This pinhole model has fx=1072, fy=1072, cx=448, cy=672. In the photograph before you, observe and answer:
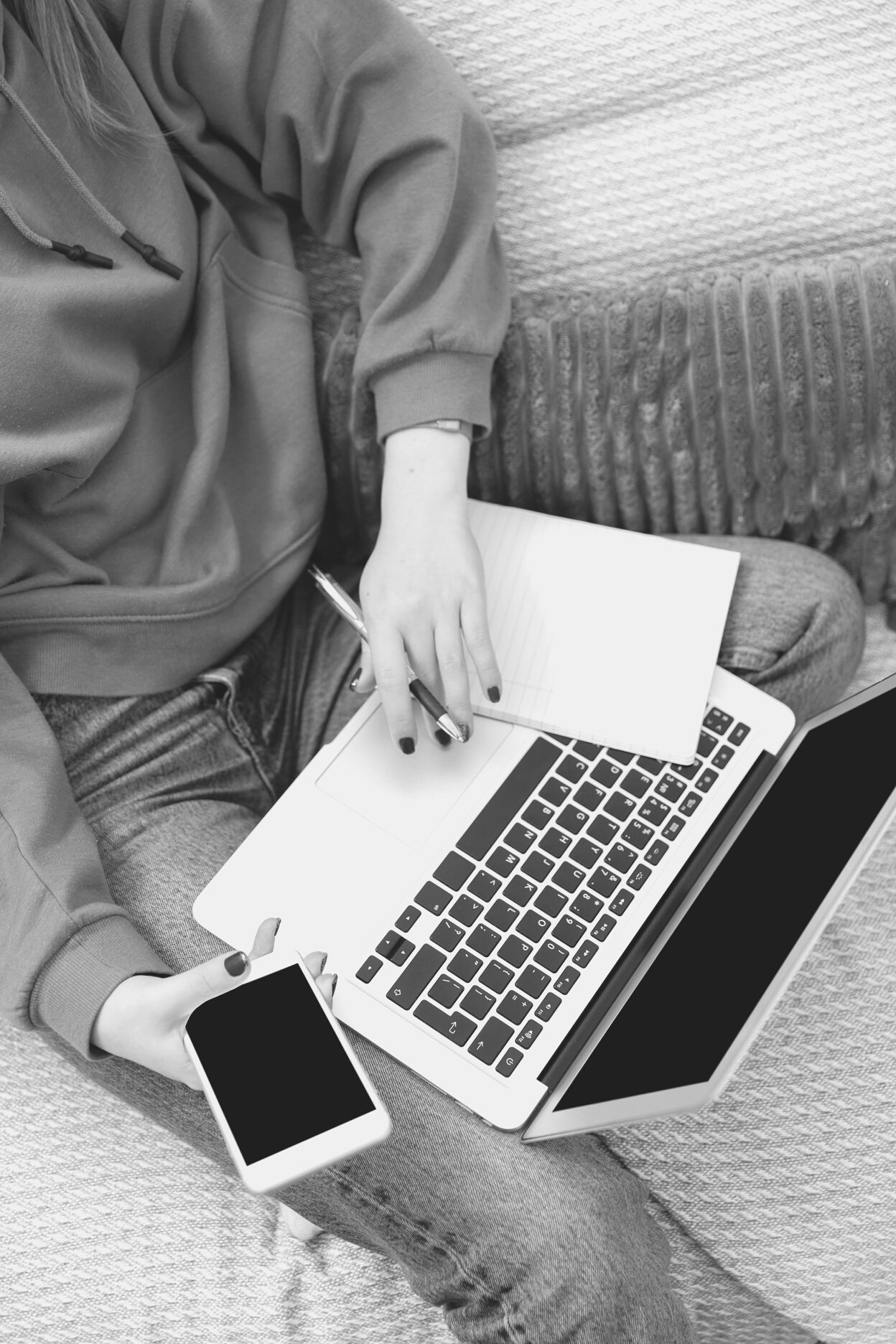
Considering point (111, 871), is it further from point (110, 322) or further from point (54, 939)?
point (110, 322)

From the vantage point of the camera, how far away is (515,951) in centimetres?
69

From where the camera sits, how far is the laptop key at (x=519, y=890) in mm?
702

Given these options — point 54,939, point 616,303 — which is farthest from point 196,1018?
point 616,303

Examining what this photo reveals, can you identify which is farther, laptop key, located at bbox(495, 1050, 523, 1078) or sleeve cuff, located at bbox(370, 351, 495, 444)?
sleeve cuff, located at bbox(370, 351, 495, 444)

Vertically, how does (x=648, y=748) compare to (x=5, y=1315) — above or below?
above

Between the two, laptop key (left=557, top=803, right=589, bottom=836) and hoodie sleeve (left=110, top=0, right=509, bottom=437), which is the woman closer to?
hoodie sleeve (left=110, top=0, right=509, bottom=437)

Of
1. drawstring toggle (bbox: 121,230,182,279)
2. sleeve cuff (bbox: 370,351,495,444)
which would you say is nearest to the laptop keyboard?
sleeve cuff (bbox: 370,351,495,444)

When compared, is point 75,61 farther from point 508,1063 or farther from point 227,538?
point 508,1063

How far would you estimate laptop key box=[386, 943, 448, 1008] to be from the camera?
2.20ft

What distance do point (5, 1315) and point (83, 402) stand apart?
649mm

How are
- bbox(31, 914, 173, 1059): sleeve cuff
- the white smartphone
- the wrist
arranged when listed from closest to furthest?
the white smartphone, bbox(31, 914, 173, 1059): sleeve cuff, the wrist

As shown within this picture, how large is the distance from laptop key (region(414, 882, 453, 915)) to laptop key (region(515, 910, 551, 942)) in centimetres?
5

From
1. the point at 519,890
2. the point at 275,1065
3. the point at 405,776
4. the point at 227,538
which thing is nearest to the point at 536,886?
the point at 519,890

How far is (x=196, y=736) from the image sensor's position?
79 centimetres
